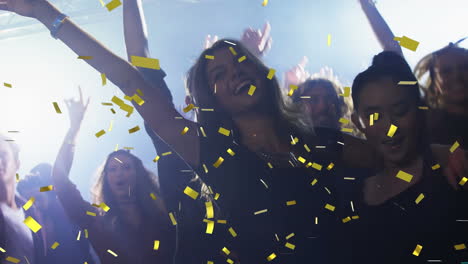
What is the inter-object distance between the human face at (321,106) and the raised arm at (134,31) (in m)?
0.62

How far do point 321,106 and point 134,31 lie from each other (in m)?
0.73

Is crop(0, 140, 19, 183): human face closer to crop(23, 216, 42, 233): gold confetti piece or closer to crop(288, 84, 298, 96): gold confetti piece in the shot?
crop(23, 216, 42, 233): gold confetti piece

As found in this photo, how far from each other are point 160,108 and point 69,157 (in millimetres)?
753

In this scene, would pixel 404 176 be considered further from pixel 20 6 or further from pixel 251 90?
pixel 20 6

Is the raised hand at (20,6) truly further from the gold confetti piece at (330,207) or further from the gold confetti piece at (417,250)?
the gold confetti piece at (417,250)

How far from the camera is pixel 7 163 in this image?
1702 mm

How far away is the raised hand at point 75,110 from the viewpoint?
1579mm

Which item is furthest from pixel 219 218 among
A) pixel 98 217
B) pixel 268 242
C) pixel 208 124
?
pixel 98 217

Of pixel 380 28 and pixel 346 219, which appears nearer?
pixel 346 219

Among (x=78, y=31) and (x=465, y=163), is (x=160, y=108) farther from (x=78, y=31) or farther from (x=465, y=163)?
(x=465, y=163)

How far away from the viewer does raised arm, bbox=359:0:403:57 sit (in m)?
1.27

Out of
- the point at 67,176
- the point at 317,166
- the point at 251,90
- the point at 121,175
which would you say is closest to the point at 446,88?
the point at 317,166

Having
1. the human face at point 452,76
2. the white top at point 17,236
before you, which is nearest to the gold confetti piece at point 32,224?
the white top at point 17,236

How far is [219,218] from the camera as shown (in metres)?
1.24
